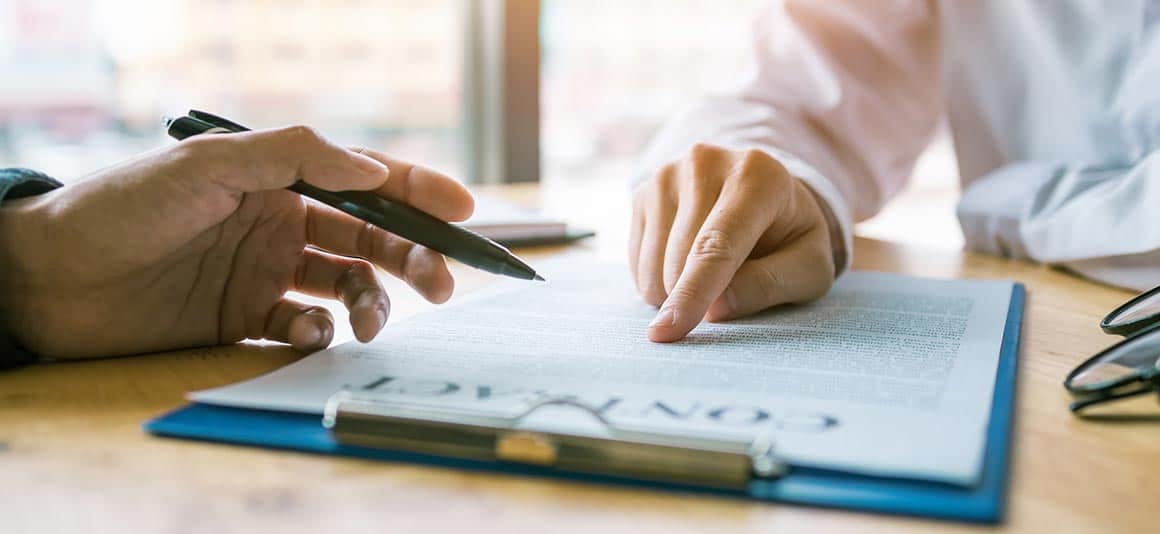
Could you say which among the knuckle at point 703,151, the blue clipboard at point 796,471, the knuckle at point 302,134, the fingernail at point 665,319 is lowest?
the fingernail at point 665,319

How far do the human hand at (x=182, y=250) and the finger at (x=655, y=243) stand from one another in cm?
15

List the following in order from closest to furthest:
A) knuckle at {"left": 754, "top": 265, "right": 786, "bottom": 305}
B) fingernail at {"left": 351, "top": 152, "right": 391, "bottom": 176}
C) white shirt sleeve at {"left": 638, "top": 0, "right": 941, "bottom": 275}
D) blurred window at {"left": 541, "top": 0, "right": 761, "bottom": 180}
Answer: fingernail at {"left": 351, "top": 152, "right": 391, "bottom": 176} → knuckle at {"left": 754, "top": 265, "right": 786, "bottom": 305} → white shirt sleeve at {"left": 638, "top": 0, "right": 941, "bottom": 275} → blurred window at {"left": 541, "top": 0, "right": 761, "bottom": 180}

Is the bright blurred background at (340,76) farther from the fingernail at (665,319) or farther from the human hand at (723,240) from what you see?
the fingernail at (665,319)

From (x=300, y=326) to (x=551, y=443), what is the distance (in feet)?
0.77

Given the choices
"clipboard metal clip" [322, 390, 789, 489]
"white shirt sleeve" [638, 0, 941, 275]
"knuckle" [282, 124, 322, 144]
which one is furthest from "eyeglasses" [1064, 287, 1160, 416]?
"white shirt sleeve" [638, 0, 941, 275]

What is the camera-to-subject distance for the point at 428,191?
54 cm

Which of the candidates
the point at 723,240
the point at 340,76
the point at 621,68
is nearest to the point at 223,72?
the point at 340,76

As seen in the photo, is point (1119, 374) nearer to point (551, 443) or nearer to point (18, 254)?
point (551, 443)

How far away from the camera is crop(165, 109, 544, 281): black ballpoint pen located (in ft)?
1.73

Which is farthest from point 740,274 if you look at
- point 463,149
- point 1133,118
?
point 463,149

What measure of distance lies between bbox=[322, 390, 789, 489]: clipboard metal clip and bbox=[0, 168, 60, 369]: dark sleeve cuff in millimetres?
234

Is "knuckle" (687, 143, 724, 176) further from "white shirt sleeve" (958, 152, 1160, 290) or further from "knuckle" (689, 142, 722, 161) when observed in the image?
"white shirt sleeve" (958, 152, 1160, 290)

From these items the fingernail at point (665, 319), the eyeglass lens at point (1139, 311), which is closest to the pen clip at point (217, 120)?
the fingernail at point (665, 319)

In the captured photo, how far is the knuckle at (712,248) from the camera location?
583 mm
